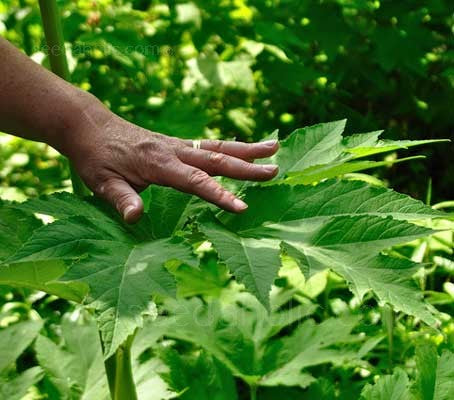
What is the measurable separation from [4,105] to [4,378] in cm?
100

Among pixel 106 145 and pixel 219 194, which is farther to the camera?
pixel 106 145

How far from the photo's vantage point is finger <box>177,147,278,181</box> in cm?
126

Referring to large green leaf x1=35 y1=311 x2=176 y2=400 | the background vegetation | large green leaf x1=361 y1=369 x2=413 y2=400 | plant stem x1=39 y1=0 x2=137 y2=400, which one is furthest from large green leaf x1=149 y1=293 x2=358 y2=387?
plant stem x1=39 y1=0 x2=137 y2=400

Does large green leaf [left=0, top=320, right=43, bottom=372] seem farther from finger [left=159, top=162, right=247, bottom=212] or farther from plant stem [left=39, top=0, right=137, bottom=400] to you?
finger [left=159, top=162, right=247, bottom=212]

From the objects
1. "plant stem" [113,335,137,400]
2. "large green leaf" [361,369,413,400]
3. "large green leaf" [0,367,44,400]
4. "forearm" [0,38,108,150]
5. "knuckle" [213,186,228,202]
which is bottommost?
"large green leaf" [0,367,44,400]

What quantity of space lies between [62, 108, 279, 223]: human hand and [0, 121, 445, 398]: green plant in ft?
0.13

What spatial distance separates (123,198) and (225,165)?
20cm

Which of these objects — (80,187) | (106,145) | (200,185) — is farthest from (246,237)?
(80,187)

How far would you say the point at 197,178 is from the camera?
1.25m

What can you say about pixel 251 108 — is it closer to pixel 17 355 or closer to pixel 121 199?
pixel 17 355

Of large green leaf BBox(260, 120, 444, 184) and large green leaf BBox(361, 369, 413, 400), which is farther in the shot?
large green leaf BBox(361, 369, 413, 400)

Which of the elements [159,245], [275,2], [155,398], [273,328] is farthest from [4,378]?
[275,2]

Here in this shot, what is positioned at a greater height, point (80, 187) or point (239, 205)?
point (239, 205)

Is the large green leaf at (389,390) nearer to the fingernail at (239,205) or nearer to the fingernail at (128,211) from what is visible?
the fingernail at (239,205)
